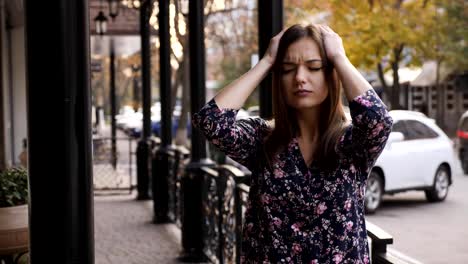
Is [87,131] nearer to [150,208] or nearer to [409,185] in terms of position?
[409,185]

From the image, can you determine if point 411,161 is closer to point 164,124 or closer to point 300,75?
point 164,124

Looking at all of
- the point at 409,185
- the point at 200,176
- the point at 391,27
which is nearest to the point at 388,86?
the point at 391,27

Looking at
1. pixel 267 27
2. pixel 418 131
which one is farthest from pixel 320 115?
pixel 418 131

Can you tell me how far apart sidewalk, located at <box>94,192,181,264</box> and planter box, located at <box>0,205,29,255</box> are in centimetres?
355

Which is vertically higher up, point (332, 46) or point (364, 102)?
point (332, 46)

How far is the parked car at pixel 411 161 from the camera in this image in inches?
355

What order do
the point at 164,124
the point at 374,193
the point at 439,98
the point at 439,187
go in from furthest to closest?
the point at 439,98 → the point at 164,124 → the point at 374,193 → the point at 439,187

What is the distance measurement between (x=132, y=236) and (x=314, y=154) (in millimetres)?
7320

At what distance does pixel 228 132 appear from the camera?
2.50 meters

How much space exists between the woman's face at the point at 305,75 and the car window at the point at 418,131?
25.2ft

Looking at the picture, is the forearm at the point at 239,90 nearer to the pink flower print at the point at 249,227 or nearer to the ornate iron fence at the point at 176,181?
the pink flower print at the point at 249,227

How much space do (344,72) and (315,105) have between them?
0.15m

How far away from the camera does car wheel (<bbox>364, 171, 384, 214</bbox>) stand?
935 centimetres

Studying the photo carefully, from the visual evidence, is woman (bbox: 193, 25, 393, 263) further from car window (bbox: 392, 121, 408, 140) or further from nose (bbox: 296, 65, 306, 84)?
car window (bbox: 392, 121, 408, 140)
